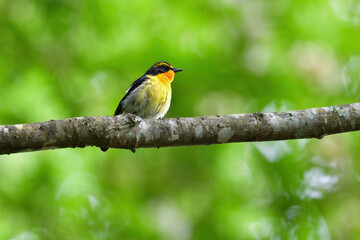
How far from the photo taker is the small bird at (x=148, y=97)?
519 centimetres

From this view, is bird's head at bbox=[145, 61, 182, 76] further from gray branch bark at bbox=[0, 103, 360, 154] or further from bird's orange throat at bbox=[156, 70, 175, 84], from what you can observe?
gray branch bark at bbox=[0, 103, 360, 154]

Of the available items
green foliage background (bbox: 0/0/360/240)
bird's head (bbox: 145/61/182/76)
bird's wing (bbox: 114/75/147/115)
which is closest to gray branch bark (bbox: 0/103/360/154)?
green foliage background (bbox: 0/0/360/240)

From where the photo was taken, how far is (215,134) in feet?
11.3

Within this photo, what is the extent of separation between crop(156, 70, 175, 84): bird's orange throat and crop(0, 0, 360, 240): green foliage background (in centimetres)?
10

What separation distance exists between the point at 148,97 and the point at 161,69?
52 centimetres

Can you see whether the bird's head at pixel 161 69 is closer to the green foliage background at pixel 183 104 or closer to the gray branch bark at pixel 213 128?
the green foliage background at pixel 183 104

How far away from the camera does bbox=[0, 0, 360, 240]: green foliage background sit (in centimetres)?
478

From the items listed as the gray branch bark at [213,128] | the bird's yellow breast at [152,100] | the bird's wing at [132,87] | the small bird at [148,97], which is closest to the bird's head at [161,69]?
the small bird at [148,97]

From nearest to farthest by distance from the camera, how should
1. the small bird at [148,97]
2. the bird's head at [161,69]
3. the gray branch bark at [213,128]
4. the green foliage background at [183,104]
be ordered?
the gray branch bark at [213,128] < the green foliage background at [183,104] < the small bird at [148,97] < the bird's head at [161,69]

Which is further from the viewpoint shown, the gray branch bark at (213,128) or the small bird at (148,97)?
the small bird at (148,97)

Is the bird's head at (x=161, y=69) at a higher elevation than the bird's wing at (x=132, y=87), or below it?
higher

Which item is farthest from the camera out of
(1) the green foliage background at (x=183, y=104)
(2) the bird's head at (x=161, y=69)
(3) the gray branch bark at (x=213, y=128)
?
(2) the bird's head at (x=161, y=69)

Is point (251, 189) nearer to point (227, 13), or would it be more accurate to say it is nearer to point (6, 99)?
point (227, 13)

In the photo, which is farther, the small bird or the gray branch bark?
the small bird
